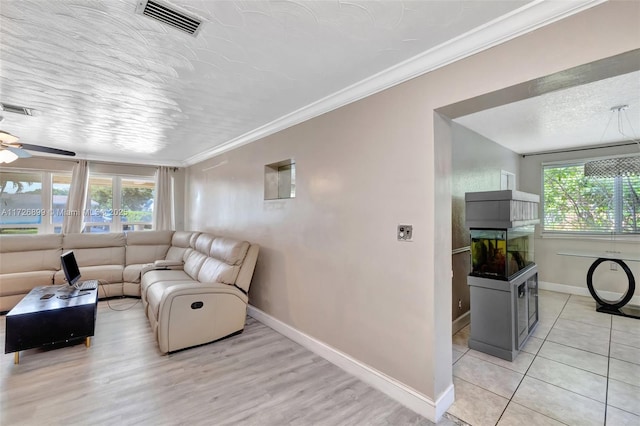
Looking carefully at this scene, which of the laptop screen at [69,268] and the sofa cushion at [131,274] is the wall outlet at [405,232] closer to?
the laptop screen at [69,268]

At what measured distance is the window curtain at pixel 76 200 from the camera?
505cm

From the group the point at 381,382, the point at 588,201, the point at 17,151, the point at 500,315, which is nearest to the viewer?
the point at 381,382

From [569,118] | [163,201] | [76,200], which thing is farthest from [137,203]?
[569,118]

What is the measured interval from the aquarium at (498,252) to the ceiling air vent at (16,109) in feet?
16.1

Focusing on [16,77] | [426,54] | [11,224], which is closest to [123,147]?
[11,224]

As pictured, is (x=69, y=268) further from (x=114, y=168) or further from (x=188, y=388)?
(x=114, y=168)

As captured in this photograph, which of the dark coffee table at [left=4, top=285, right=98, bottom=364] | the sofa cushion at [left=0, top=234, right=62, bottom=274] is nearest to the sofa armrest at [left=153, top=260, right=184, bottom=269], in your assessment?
the dark coffee table at [left=4, top=285, right=98, bottom=364]

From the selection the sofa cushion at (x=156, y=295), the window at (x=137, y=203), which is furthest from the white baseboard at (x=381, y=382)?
the window at (x=137, y=203)

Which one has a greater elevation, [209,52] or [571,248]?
[209,52]

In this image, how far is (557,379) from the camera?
2383 millimetres

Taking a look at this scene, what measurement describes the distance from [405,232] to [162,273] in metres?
3.74

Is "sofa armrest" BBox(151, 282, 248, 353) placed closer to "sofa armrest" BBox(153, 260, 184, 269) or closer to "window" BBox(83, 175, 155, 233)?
"sofa armrest" BBox(153, 260, 184, 269)

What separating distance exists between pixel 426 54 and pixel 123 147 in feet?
16.1

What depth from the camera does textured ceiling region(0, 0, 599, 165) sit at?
4.87 feet
